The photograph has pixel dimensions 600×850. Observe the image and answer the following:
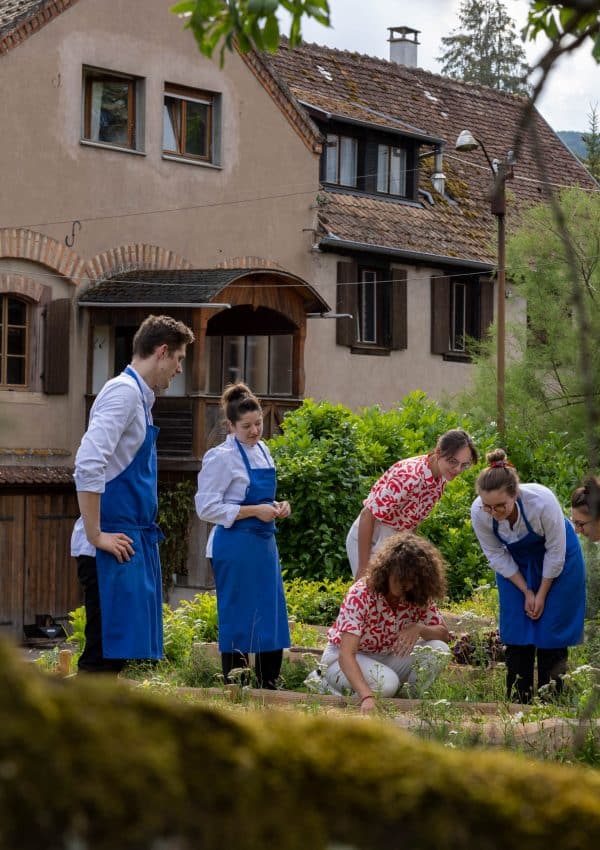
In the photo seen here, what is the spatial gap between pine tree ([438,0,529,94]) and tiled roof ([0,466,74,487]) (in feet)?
113

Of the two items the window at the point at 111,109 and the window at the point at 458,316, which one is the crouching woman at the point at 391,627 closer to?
the window at the point at 111,109

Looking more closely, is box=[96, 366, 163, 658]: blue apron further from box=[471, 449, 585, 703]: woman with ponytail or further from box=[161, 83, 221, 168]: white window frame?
box=[161, 83, 221, 168]: white window frame

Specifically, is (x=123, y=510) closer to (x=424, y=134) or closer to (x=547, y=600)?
(x=547, y=600)

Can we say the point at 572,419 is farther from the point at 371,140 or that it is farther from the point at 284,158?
the point at 371,140

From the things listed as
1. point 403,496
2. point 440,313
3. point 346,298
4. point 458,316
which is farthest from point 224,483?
point 458,316

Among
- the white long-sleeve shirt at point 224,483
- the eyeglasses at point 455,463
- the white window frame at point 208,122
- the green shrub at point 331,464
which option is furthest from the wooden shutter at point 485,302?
the white long-sleeve shirt at point 224,483

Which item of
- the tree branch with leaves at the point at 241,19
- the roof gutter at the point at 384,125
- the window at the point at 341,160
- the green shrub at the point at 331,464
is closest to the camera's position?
the tree branch with leaves at the point at 241,19

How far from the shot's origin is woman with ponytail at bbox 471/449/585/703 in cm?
736

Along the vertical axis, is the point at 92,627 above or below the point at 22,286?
below

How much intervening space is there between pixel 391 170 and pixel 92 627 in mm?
21875

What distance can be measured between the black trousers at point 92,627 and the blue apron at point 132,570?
0.19ft

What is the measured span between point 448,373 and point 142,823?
26.7 m

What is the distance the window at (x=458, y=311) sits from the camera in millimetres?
27297

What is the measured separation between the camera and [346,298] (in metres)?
25.7
